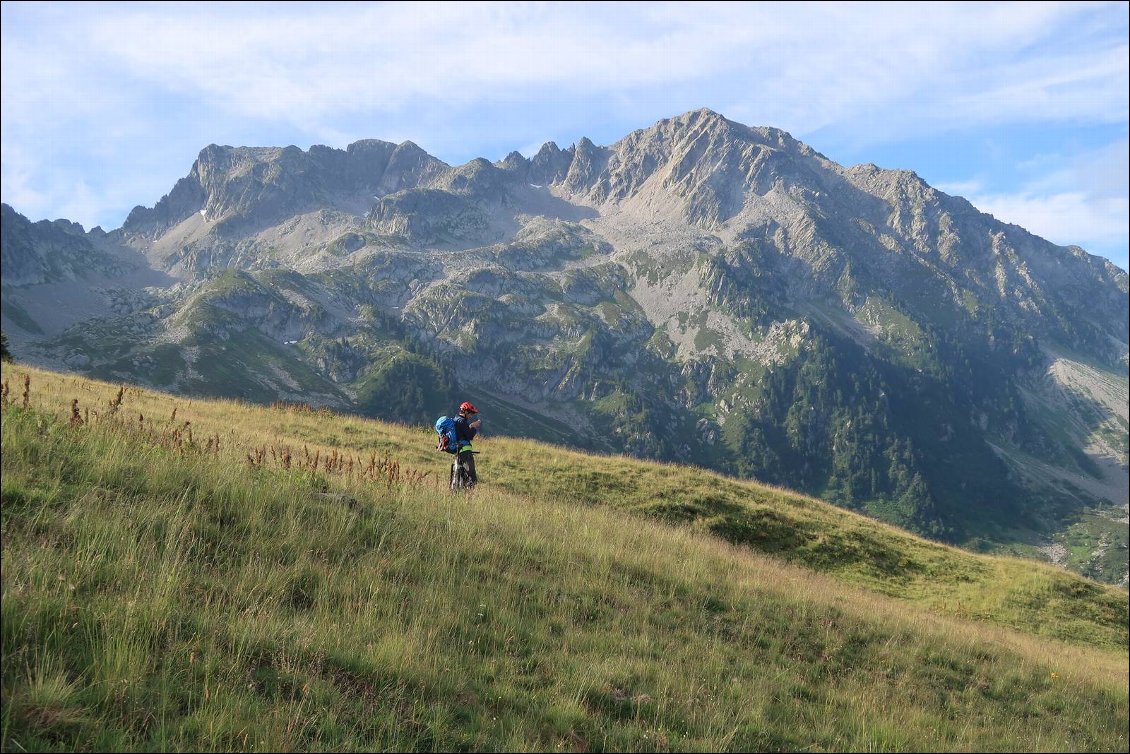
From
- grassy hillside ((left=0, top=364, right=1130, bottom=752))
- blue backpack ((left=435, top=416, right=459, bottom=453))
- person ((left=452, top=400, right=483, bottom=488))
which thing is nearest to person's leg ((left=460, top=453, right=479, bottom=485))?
person ((left=452, top=400, right=483, bottom=488))

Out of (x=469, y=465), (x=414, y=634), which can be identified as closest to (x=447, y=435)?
(x=469, y=465)

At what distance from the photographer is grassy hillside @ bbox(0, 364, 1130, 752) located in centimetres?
483

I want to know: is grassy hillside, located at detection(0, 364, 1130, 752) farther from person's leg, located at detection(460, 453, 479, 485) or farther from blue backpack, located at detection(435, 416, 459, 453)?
blue backpack, located at detection(435, 416, 459, 453)

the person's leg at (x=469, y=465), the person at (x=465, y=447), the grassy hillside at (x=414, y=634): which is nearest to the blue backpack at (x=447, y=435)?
the person at (x=465, y=447)

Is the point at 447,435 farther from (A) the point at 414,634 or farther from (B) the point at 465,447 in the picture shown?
(A) the point at 414,634

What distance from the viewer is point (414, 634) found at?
21.6 feet

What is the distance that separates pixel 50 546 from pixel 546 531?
27.0ft

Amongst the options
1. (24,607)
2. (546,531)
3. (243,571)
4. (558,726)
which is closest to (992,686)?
(546,531)

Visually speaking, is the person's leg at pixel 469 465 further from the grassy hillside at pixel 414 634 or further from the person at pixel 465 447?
the grassy hillside at pixel 414 634

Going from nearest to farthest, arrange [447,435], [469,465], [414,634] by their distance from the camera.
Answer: [414,634] → [447,435] → [469,465]

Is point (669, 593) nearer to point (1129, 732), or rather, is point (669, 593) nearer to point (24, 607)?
point (24, 607)

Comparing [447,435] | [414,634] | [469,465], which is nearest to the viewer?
[414,634]

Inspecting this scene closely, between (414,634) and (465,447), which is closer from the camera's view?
(414,634)

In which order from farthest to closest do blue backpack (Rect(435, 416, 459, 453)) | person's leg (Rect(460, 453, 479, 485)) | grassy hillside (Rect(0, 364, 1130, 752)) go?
person's leg (Rect(460, 453, 479, 485)), blue backpack (Rect(435, 416, 459, 453)), grassy hillside (Rect(0, 364, 1130, 752))
